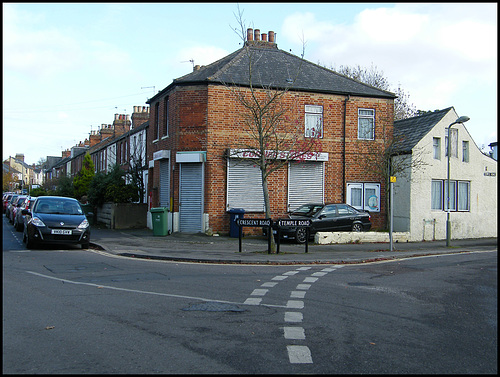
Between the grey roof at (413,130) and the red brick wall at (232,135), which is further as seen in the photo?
the grey roof at (413,130)

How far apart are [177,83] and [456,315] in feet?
58.3

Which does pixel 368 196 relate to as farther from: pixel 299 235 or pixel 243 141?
pixel 243 141

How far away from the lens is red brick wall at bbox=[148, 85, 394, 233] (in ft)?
74.2

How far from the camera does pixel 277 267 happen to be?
44.8ft

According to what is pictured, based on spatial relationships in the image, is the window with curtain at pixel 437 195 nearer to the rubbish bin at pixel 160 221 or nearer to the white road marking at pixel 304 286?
the rubbish bin at pixel 160 221

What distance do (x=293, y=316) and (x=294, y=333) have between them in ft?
3.18

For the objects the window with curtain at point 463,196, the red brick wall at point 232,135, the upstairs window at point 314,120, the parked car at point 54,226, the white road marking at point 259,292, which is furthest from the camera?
the window with curtain at point 463,196

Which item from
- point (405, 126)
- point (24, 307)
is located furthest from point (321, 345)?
point (405, 126)

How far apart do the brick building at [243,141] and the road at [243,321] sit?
34.3ft

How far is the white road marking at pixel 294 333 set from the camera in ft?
20.8

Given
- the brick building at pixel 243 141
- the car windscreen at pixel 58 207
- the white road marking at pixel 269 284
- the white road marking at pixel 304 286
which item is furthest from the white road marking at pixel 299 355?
the brick building at pixel 243 141

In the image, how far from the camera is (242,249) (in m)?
17.7

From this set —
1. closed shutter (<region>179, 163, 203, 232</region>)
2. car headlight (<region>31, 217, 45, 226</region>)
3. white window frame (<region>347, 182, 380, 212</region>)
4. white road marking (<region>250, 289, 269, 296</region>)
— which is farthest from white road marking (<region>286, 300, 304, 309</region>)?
white window frame (<region>347, 182, 380, 212</region>)

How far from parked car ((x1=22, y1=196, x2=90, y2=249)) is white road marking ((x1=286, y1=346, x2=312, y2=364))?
39.8 ft
